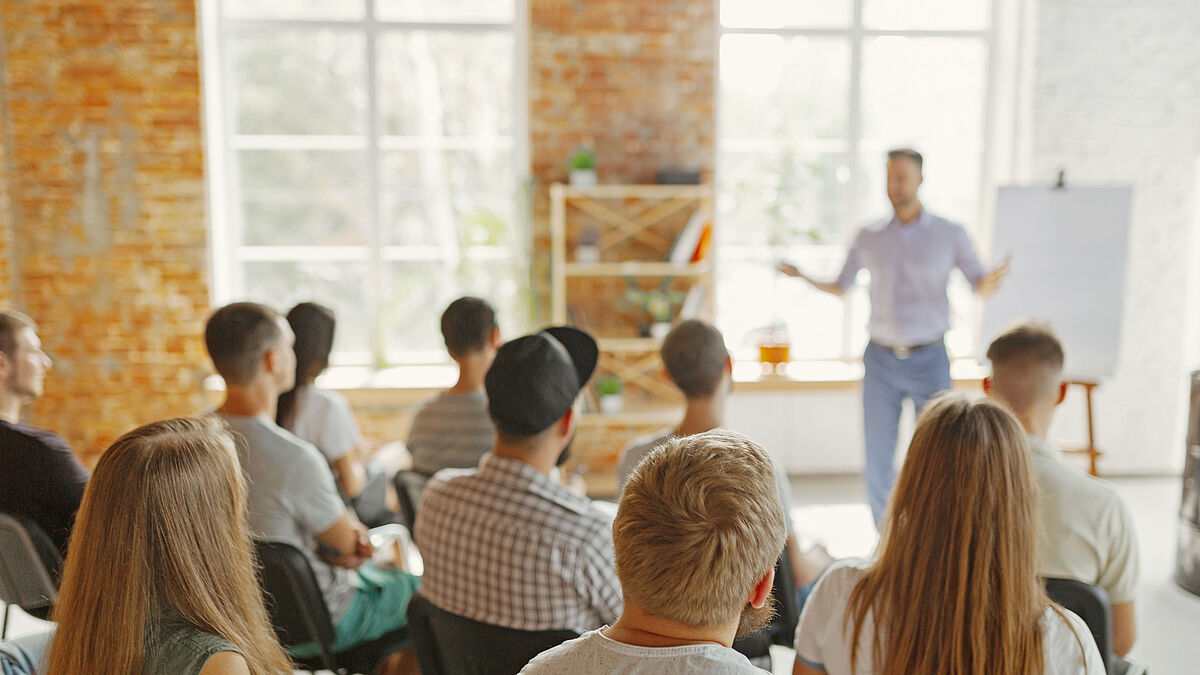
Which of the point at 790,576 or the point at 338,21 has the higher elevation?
the point at 338,21

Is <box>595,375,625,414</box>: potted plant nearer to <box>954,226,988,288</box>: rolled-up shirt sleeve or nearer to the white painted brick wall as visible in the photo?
<box>954,226,988,288</box>: rolled-up shirt sleeve

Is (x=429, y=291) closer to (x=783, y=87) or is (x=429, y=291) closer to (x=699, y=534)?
(x=783, y=87)

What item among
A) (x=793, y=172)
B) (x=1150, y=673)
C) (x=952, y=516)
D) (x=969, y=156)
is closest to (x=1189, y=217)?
(x=969, y=156)

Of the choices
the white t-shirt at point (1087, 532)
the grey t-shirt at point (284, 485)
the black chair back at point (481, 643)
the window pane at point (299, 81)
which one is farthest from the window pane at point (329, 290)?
the white t-shirt at point (1087, 532)

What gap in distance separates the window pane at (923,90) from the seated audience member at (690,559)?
5093 millimetres

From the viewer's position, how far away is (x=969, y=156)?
5750 millimetres

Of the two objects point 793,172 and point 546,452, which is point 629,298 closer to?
point 793,172

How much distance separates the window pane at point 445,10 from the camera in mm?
5332

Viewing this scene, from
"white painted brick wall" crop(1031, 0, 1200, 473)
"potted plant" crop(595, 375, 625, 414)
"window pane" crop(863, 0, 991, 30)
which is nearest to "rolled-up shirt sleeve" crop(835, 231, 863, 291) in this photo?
"potted plant" crop(595, 375, 625, 414)

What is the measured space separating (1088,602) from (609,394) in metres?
3.44

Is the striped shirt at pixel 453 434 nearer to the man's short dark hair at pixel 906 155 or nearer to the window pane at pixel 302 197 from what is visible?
the man's short dark hair at pixel 906 155

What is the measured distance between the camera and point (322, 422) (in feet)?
9.70

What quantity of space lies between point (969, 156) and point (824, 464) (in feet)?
7.17

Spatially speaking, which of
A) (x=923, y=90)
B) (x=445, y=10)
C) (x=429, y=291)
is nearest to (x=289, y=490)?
(x=429, y=291)
